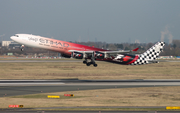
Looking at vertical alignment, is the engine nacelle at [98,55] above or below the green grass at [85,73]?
above

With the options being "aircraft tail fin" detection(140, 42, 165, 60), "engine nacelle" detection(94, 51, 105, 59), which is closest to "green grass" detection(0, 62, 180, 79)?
"aircraft tail fin" detection(140, 42, 165, 60)

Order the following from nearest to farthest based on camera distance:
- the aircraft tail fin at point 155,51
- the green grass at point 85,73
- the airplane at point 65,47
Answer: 1. the airplane at point 65,47
2. the green grass at point 85,73
3. the aircraft tail fin at point 155,51

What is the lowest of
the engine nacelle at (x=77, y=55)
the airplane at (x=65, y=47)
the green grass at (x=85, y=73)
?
the green grass at (x=85, y=73)

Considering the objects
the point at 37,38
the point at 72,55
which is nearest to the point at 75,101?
the point at 72,55

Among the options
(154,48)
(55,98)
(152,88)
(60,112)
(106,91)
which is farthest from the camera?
(154,48)

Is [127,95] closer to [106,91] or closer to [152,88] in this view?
[106,91]

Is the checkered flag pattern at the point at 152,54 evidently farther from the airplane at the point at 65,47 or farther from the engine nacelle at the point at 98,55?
the engine nacelle at the point at 98,55

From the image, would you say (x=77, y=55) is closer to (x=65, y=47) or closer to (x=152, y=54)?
(x=65, y=47)

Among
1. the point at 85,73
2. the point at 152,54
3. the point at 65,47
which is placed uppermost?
the point at 65,47

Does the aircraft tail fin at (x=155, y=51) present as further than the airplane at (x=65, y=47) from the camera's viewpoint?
Answer: Yes

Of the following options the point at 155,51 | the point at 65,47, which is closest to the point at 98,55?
the point at 65,47

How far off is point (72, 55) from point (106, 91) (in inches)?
665

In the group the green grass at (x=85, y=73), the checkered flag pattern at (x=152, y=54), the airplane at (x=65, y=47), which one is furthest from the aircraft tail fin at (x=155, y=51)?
the airplane at (x=65, y=47)

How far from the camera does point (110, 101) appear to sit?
31.0 m
